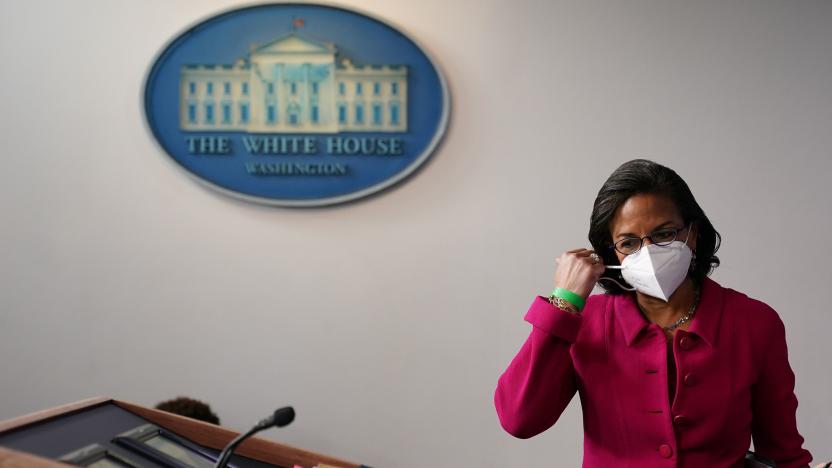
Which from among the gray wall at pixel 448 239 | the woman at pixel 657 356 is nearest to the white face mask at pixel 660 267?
the woman at pixel 657 356

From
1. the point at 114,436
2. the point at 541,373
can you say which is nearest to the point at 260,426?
the point at 114,436

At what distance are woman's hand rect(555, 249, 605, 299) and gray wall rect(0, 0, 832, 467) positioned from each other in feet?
3.44

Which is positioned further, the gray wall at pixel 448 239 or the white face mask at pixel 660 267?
the gray wall at pixel 448 239

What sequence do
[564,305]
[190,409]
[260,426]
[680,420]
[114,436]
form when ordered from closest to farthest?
[260,426]
[114,436]
[680,420]
[564,305]
[190,409]

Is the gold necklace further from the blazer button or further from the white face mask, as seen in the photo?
the blazer button

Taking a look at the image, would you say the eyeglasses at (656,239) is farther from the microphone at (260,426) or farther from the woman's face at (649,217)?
the microphone at (260,426)

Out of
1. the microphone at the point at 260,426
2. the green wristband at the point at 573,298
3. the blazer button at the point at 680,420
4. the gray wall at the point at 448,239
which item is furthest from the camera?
the gray wall at the point at 448,239

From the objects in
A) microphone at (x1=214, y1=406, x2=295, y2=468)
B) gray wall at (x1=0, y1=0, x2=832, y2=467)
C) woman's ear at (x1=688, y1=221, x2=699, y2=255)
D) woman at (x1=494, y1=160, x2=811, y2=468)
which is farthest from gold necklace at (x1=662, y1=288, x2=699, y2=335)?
gray wall at (x1=0, y1=0, x2=832, y2=467)

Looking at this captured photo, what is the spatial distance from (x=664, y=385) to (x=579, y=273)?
28 cm

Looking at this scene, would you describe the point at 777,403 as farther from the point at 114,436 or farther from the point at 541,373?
the point at 114,436

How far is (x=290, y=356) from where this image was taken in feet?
8.46

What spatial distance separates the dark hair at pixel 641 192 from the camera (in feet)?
4.74

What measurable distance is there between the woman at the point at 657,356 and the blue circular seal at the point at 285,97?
1.27 meters

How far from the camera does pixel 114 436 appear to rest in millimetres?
1078
